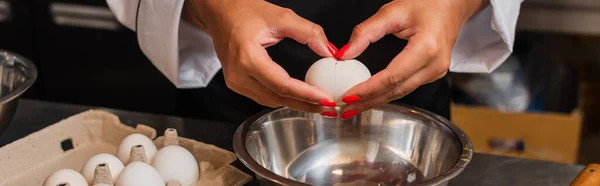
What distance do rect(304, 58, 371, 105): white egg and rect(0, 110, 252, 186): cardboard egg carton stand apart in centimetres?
14

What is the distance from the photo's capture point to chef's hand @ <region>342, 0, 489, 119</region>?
29.7 inches

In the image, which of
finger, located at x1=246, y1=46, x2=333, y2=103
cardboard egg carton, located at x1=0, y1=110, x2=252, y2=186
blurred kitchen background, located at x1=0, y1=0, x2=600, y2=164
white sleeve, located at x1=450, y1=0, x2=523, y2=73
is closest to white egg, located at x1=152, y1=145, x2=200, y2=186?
cardboard egg carton, located at x1=0, y1=110, x2=252, y2=186

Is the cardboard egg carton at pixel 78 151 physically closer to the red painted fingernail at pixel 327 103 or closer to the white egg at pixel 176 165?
the white egg at pixel 176 165

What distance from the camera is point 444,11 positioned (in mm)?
836

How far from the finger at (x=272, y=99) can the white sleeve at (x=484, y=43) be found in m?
0.34

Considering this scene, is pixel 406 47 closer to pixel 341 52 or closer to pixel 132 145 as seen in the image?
pixel 341 52

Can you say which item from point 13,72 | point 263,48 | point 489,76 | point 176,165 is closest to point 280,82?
point 263,48

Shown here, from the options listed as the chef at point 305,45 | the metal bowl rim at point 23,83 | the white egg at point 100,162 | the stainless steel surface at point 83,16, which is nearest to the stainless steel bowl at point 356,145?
the chef at point 305,45

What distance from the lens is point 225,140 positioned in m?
1.00

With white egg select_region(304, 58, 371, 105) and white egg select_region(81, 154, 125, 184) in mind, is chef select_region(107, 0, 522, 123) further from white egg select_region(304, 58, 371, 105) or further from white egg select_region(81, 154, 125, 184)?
white egg select_region(81, 154, 125, 184)

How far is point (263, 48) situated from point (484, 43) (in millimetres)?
432

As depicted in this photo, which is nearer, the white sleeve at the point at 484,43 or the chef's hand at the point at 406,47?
the chef's hand at the point at 406,47

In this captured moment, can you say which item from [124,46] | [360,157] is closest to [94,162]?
[360,157]

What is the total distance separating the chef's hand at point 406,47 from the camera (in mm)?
754
